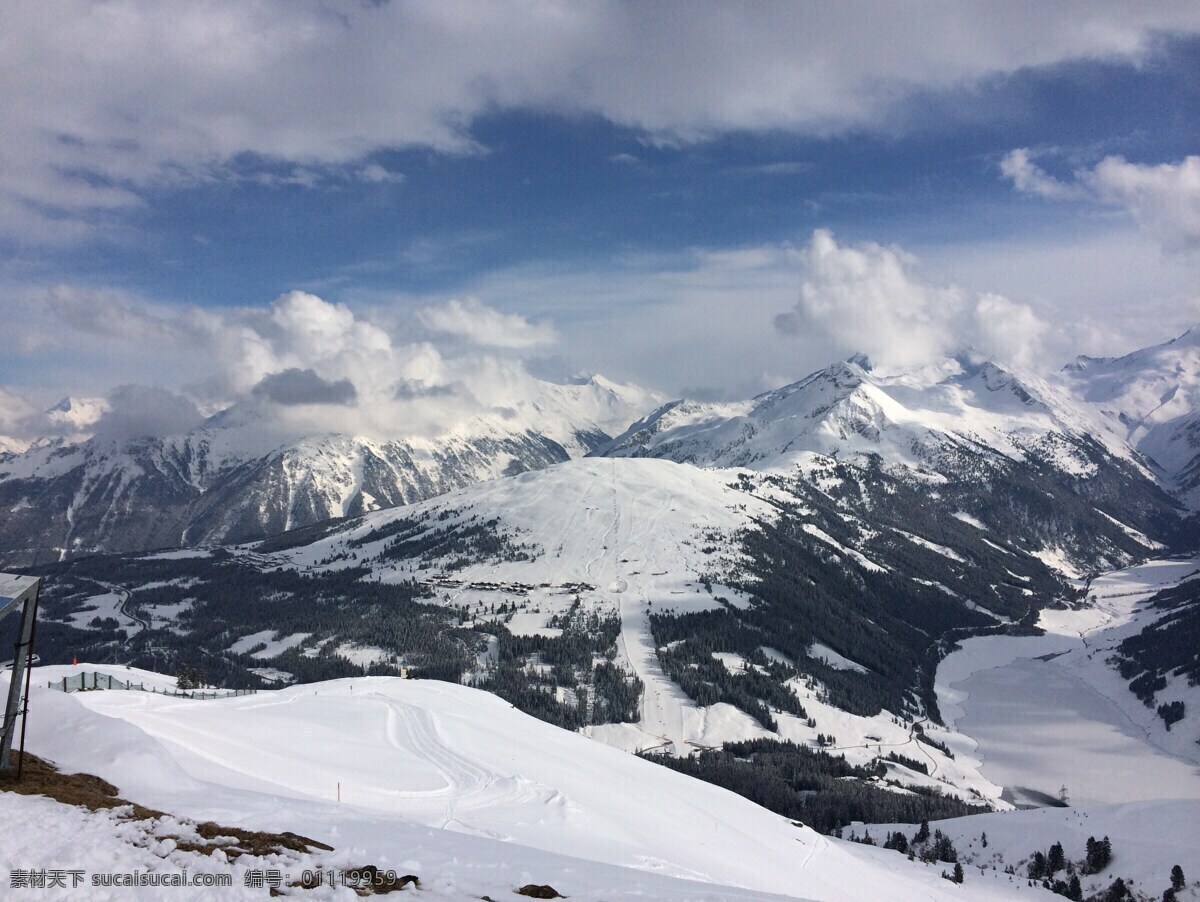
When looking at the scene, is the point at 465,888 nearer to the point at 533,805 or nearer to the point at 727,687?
the point at 533,805

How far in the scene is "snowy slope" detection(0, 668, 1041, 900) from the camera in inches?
1086

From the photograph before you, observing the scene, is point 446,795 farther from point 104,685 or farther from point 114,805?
point 104,685

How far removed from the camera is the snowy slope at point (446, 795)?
90.5 ft

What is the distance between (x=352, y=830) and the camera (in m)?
28.8

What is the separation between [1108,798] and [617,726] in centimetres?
10473

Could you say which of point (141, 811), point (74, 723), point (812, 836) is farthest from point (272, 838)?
point (812, 836)

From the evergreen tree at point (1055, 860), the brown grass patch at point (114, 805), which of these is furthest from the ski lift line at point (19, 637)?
the evergreen tree at point (1055, 860)

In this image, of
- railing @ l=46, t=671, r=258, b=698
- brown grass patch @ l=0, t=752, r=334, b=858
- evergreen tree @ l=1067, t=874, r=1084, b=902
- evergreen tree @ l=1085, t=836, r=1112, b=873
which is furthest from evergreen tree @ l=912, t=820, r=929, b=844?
brown grass patch @ l=0, t=752, r=334, b=858

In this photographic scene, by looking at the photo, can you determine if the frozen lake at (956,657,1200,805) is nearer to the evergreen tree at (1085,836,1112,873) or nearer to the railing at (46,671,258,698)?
the evergreen tree at (1085,836,1112,873)

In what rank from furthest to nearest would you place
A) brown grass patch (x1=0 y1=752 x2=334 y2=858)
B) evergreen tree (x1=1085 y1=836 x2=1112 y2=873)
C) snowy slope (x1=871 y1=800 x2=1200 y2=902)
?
evergreen tree (x1=1085 y1=836 x2=1112 y2=873) < snowy slope (x1=871 y1=800 x2=1200 y2=902) < brown grass patch (x1=0 y1=752 x2=334 y2=858)

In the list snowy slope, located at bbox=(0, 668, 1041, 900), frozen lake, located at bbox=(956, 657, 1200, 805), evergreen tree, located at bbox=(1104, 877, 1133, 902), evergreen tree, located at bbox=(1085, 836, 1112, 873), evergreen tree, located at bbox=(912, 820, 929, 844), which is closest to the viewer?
snowy slope, located at bbox=(0, 668, 1041, 900)

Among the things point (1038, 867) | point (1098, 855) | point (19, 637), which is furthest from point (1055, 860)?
point (19, 637)

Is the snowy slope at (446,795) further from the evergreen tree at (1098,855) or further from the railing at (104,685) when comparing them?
the evergreen tree at (1098,855)

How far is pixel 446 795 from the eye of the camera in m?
47.2
